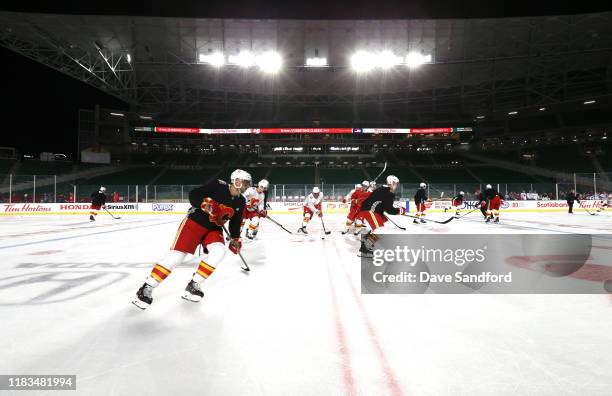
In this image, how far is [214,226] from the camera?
3.92 metres

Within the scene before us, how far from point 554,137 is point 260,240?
46525 mm

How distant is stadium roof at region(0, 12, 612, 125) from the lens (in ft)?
80.5

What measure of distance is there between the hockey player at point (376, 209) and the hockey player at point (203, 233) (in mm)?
3488

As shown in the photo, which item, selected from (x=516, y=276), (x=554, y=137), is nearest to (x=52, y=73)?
(x=516, y=276)

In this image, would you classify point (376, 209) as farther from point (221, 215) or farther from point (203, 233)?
point (203, 233)

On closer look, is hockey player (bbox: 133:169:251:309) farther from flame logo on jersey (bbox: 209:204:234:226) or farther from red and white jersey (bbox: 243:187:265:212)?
red and white jersey (bbox: 243:187:265:212)

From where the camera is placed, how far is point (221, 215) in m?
3.89

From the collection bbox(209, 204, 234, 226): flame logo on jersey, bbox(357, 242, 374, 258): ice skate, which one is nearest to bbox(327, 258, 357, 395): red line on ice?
bbox(209, 204, 234, 226): flame logo on jersey

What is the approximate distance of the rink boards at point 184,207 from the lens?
2195 centimetres

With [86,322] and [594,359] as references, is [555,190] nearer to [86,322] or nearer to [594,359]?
[594,359]

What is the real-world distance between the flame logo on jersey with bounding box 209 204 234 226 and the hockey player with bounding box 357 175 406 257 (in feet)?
11.9

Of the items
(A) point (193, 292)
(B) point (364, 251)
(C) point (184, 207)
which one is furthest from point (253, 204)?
(C) point (184, 207)

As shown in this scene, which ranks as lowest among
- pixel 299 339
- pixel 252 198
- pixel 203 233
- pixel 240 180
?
pixel 299 339

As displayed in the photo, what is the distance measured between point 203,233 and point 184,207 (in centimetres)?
2131
